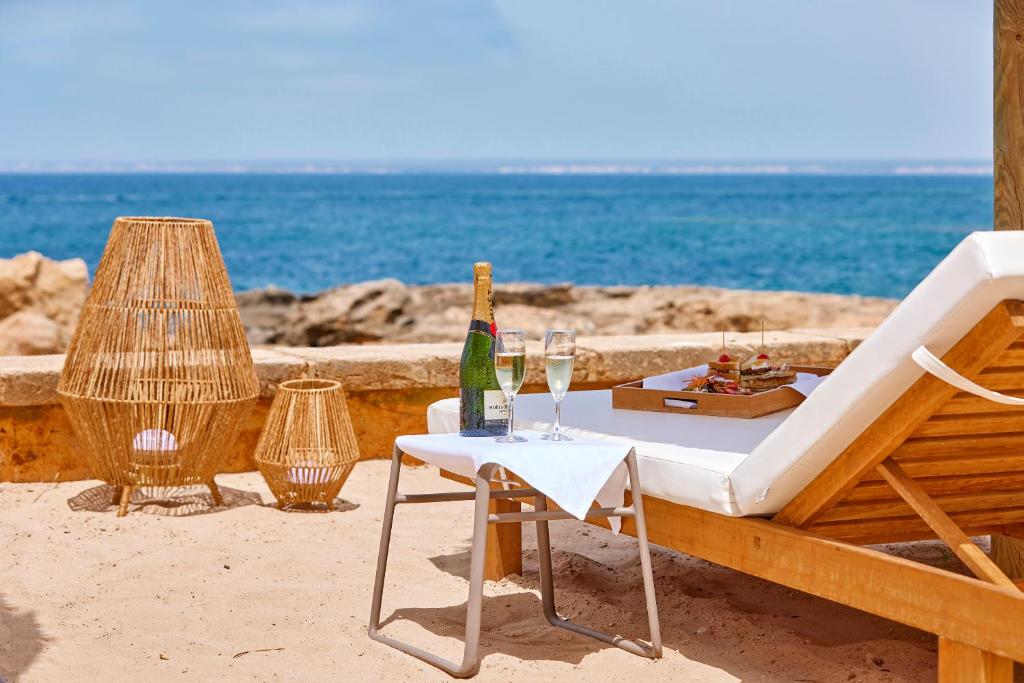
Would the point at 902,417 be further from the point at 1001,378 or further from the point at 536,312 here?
the point at 536,312

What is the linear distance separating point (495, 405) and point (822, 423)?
3.38 ft

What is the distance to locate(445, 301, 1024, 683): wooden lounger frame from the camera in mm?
2508

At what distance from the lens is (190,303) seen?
17.1 feet

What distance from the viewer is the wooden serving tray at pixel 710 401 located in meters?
3.97

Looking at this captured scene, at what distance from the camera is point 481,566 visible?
311cm

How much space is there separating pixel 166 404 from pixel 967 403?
135 inches

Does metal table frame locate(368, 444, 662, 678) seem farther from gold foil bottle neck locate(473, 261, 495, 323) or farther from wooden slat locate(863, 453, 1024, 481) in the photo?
wooden slat locate(863, 453, 1024, 481)

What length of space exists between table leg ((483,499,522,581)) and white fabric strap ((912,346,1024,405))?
2016 mm

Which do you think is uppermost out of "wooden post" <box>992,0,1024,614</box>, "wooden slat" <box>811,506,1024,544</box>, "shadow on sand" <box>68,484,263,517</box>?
"wooden post" <box>992,0,1024,614</box>

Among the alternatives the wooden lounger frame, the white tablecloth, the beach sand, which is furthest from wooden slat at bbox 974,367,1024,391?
the beach sand

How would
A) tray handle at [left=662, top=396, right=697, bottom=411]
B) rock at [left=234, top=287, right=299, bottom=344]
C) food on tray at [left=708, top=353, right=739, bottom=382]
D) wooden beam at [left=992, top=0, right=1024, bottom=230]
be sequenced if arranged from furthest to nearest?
rock at [left=234, top=287, right=299, bottom=344] → food on tray at [left=708, top=353, right=739, bottom=382] → tray handle at [left=662, top=396, right=697, bottom=411] → wooden beam at [left=992, top=0, right=1024, bottom=230]

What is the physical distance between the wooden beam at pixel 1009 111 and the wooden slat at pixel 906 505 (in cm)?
107

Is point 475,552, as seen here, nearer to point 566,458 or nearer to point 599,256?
point 566,458

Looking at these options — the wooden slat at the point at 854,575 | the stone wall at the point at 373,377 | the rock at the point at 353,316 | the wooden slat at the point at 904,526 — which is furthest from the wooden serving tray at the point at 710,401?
the rock at the point at 353,316
